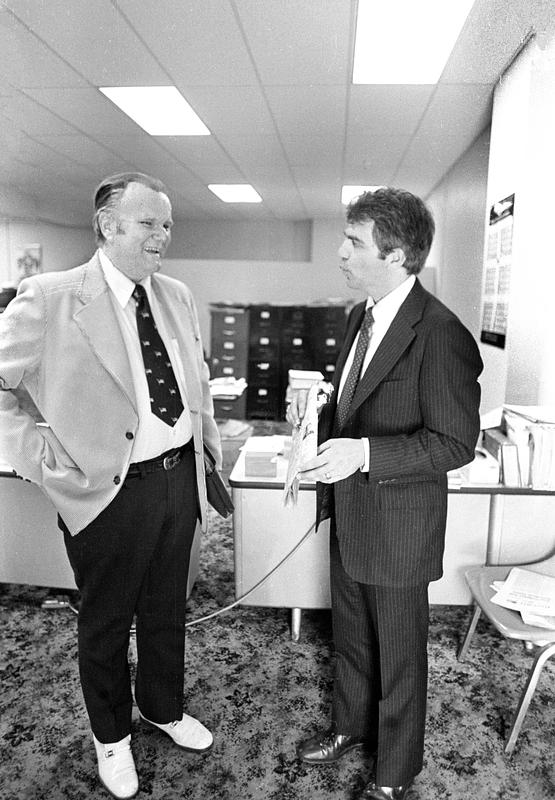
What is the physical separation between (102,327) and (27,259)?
79 cm

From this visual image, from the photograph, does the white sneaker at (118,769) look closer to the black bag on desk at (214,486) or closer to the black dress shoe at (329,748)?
the black dress shoe at (329,748)

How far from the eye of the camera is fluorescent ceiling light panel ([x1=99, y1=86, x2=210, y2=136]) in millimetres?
2582

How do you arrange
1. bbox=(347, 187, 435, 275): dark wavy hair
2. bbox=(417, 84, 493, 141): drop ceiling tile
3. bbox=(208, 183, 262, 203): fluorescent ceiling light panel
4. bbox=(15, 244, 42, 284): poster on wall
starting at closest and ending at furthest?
1. bbox=(347, 187, 435, 275): dark wavy hair
2. bbox=(15, 244, 42, 284): poster on wall
3. bbox=(417, 84, 493, 141): drop ceiling tile
4. bbox=(208, 183, 262, 203): fluorescent ceiling light panel

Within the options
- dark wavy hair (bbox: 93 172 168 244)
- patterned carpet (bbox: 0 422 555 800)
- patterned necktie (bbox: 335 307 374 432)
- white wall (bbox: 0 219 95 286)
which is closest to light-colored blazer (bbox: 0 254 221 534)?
dark wavy hair (bbox: 93 172 168 244)

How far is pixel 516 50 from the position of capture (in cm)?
177

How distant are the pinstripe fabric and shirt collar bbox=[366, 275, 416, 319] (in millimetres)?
20

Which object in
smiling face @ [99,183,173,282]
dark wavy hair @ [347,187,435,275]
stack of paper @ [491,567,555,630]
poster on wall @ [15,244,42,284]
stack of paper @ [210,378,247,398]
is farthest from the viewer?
stack of paper @ [210,378,247,398]

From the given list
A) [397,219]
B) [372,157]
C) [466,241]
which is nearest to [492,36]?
[372,157]

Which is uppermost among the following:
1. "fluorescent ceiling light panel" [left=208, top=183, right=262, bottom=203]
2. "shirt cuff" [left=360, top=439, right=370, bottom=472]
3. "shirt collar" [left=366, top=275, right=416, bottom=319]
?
"fluorescent ceiling light panel" [left=208, top=183, right=262, bottom=203]

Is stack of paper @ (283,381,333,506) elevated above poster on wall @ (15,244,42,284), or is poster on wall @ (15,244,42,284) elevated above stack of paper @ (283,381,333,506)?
poster on wall @ (15,244,42,284)

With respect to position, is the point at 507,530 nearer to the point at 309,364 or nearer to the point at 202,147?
the point at 309,364

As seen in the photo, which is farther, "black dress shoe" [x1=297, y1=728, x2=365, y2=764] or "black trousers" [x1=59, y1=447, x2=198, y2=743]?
"black dress shoe" [x1=297, y1=728, x2=365, y2=764]

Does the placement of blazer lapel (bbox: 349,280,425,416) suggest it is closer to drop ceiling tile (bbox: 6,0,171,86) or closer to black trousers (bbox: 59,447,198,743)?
black trousers (bbox: 59,447,198,743)

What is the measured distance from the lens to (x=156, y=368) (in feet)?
4.42
